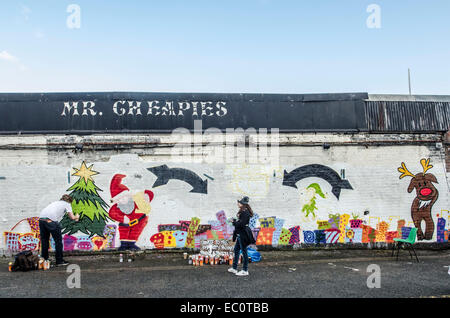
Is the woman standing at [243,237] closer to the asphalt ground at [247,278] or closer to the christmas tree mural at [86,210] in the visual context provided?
the asphalt ground at [247,278]

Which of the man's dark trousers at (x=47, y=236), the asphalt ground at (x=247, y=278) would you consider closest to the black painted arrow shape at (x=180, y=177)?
the asphalt ground at (x=247, y=278)

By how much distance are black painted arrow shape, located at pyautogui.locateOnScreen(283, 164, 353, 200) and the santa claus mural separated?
4.01m

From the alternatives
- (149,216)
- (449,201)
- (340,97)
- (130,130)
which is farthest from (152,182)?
(449,201)

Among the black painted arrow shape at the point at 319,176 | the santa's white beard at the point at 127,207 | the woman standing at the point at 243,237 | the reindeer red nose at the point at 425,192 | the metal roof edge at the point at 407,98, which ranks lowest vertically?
the woman standing at the point at 243,237

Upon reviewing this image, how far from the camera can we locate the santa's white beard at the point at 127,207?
9.53 meters

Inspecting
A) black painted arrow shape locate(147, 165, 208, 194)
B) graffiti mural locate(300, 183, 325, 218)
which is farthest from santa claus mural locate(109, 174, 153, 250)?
graffiti mural locate(300, 183, 325, 218)

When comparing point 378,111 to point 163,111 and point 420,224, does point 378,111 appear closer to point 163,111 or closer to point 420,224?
point 420,224

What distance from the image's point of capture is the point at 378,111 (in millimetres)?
10469

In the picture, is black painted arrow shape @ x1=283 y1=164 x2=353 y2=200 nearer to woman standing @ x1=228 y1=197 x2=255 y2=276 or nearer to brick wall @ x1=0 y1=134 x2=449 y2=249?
brick wall @ x1=0 y1=134 x2=449 y2=249

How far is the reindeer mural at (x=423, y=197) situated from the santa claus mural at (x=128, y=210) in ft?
24.6

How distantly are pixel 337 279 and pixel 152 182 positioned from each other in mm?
5379

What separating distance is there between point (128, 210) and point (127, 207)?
0.29ft

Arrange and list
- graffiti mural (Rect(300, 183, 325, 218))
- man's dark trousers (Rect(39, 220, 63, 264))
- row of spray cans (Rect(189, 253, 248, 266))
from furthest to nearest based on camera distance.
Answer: graffiti mural (Rect(300, 183, 325, 218)), row of spray cans (Rect(189, 253, 248, 266)), man's dark trousers (Rect(39, 220, 63, 264))

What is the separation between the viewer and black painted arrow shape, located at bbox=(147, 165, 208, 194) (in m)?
9.73
